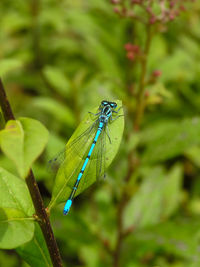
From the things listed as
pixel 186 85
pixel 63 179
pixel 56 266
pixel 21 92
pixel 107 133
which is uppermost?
pixel 21 92

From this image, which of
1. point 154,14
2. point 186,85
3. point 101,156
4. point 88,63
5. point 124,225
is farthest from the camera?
point 88,63

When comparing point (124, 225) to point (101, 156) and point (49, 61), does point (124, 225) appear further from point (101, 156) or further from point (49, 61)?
point (49, 61)

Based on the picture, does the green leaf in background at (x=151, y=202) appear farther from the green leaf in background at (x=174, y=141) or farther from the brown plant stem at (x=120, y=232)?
the green leaf in background at (x=174, y=141)

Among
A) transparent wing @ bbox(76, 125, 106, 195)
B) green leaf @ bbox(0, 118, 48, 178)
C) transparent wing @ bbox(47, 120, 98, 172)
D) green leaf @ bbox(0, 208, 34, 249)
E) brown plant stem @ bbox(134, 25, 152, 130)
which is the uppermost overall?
brown plant stem @ bbox(134, 25, 152, 130)

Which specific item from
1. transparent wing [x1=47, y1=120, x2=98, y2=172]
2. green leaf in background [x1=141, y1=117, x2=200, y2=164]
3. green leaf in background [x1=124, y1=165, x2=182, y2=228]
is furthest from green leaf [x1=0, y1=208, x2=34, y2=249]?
green leaf in background [x1=124, y1=165, x2=182, y2=228]

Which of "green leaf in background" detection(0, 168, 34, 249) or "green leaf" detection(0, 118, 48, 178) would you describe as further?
"green leaf in background" detection(0, 168, 34, 249)

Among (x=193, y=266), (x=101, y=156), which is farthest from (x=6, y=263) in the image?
(x=101, y=156)

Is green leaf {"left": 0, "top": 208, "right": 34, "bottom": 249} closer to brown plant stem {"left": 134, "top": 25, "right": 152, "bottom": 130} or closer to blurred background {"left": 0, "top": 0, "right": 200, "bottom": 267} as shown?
blurred background {"left": 0, "top": 0, "right": 200, "bottom": 267}

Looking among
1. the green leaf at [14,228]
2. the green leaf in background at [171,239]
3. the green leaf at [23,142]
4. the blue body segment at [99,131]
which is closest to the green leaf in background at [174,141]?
the green leaf in background at [171,239]
